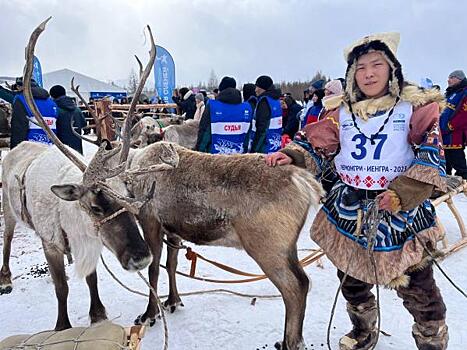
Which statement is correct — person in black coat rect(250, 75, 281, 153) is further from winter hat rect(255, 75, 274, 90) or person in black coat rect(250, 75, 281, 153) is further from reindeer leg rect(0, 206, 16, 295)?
reindeer leg rect(0, 206, 16, 295)

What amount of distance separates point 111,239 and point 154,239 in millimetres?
653

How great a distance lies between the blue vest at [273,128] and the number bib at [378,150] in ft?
11.9

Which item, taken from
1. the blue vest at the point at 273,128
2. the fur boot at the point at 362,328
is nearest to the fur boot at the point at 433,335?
the fur boot at the point at 362,328

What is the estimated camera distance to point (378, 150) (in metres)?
2.14

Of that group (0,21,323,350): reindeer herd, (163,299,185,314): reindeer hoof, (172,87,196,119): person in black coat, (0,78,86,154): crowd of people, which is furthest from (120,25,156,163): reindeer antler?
(172,87,196,119): person in black coat

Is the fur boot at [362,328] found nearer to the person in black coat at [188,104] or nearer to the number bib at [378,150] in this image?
the number bib at [378,150]

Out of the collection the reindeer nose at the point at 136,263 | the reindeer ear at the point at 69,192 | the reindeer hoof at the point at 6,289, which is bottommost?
the reindeer hoof at the point at 6,289

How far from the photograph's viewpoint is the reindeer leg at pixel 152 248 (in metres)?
3.04

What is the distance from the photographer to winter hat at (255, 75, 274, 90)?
601 centimetres

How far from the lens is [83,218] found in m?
2.60

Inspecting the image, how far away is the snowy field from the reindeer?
1.44 ft

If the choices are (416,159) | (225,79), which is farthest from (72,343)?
(225,79)

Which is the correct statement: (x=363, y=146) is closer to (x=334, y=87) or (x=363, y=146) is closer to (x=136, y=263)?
(x=136, y=263)

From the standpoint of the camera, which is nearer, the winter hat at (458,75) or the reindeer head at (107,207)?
the reindeer head at (107,207)
